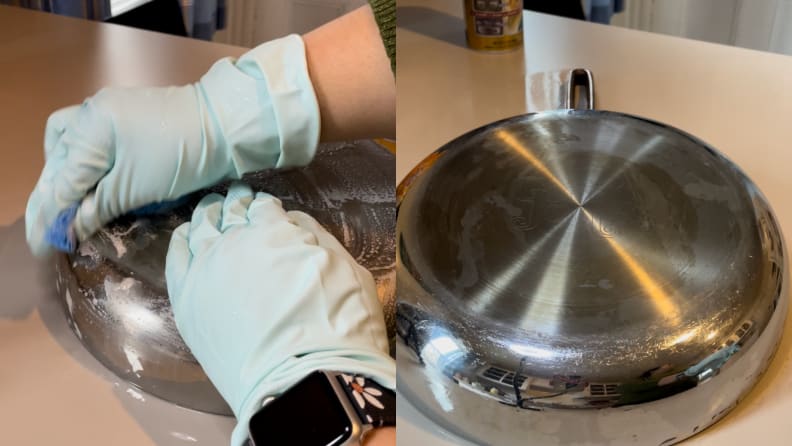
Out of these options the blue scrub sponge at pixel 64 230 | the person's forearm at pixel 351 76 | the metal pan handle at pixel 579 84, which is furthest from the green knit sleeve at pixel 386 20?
the blue scrub sponge at pixel 64 230

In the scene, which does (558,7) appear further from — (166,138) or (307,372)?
(307,372)

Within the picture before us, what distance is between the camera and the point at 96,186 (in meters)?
0.55

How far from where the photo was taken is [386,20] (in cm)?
60

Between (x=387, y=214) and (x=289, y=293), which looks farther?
(x=387, y=214)

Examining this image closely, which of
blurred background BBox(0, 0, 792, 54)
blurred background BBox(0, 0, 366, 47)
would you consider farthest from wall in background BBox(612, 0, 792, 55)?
blurred background BBox(0, 0, 366, 47)

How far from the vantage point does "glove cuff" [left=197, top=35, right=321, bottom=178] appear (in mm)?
543

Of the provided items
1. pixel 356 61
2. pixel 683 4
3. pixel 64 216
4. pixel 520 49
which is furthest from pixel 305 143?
pixel 683 4

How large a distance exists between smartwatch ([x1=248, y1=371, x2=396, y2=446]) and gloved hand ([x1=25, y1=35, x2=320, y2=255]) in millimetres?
246

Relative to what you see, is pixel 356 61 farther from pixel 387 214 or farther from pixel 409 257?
pixel 409 257

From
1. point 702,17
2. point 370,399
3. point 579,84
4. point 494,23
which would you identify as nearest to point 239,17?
point 494,23

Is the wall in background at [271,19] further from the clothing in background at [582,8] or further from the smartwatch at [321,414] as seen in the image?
the smartwatch at [321,414]

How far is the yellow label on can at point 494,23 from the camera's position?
2.45 ft

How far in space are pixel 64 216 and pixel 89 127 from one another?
7 cm

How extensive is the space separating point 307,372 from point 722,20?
635 mm
